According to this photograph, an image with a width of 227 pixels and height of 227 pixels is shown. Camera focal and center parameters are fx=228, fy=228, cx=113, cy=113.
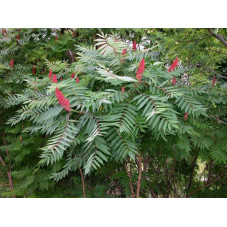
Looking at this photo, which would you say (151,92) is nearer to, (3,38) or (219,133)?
(219,133)

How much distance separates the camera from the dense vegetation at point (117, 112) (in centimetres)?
125

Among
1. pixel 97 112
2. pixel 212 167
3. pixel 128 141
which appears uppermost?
pixel 97 112

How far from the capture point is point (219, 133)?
68.3 inches

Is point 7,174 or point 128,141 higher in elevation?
point 128,141

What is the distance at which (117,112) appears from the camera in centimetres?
127

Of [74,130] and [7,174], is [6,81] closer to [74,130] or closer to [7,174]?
[7,174]

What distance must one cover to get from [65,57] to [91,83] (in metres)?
1.65

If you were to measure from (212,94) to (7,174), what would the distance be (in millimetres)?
2824

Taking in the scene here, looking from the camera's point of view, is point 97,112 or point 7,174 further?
point 7,174

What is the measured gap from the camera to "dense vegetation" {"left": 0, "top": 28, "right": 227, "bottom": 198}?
4.10 ft
